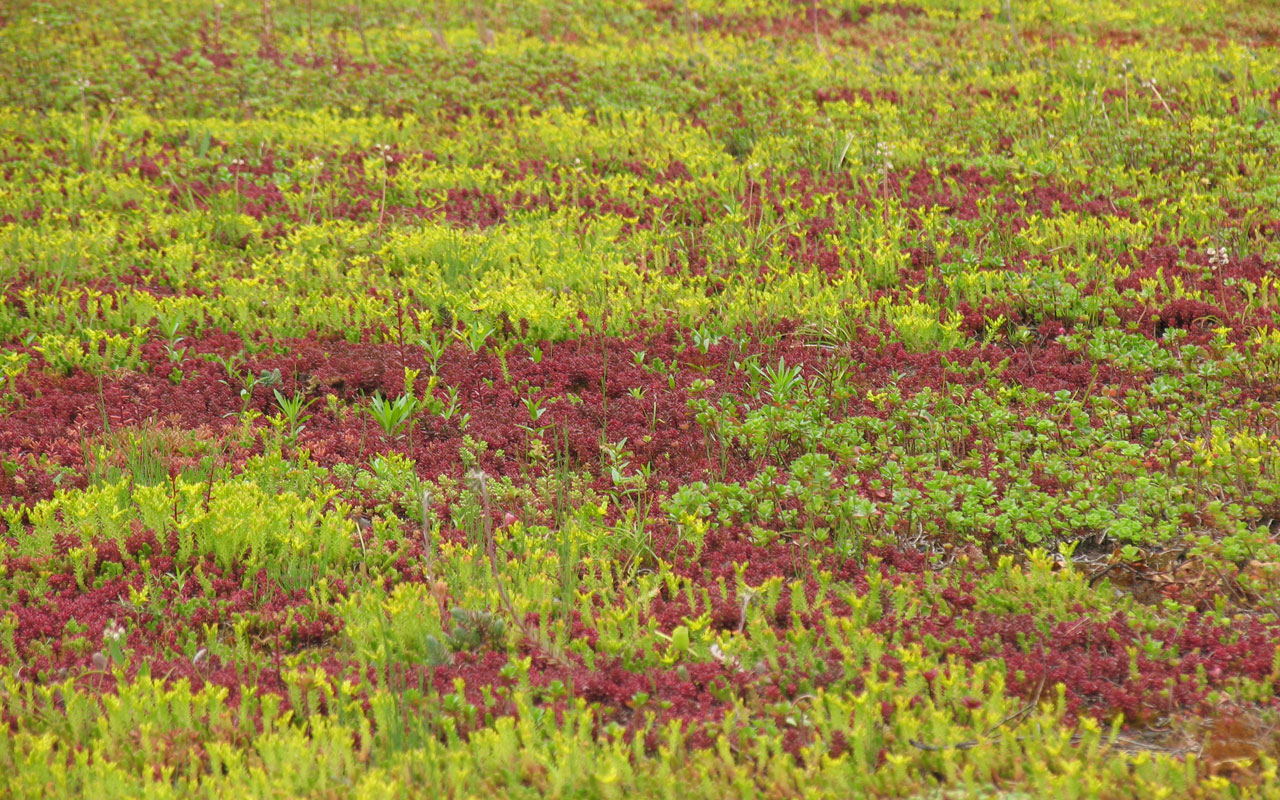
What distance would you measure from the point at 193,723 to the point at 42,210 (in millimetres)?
7973

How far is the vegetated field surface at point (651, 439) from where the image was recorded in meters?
3.89

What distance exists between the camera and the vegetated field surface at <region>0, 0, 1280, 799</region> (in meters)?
3.89

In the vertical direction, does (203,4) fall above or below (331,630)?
above

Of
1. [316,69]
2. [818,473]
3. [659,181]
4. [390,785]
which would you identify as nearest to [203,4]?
[316,69]

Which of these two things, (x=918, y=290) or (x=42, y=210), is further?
(x=42, y=210)

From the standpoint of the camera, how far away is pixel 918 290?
26.3 feet

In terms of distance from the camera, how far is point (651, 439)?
20.8 feet

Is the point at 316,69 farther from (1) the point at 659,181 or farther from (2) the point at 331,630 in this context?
(2) the point at 331,630

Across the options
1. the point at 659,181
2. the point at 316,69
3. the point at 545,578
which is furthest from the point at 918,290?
the point at 316,69

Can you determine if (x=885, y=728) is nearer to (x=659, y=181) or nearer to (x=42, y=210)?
(x=659, y=181)

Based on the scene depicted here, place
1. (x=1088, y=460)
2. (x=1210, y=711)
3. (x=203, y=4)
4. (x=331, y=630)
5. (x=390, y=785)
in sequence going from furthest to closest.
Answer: (x=203, y=4) → (x=1088, y=460) → (x=331, y=630) → (x=1210, y=711) → (x=390, y=785)

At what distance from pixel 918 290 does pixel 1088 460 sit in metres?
2.66

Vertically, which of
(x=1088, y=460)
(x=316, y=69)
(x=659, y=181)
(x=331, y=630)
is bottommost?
(x=331, y=630)

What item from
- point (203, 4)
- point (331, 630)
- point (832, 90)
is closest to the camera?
point (331, 630)
